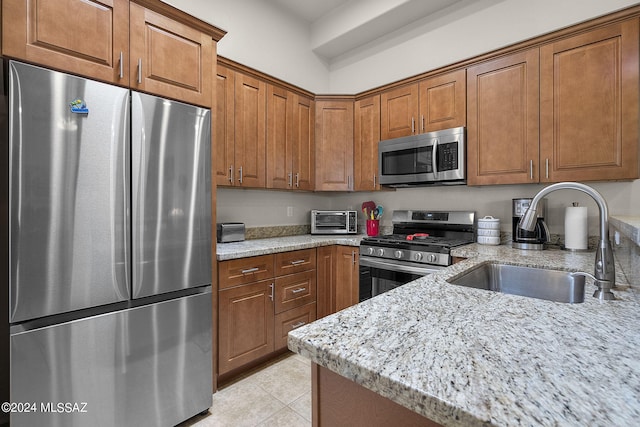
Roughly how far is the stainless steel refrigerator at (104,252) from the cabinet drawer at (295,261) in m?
0.66

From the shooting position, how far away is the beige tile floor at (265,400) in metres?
1.74

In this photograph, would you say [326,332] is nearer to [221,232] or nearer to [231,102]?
[221,232]

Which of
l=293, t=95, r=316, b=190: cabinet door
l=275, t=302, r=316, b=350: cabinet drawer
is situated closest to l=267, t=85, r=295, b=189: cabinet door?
l=293, t=95, r=316, b=190: cabinet door

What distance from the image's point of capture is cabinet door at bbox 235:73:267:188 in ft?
8.04

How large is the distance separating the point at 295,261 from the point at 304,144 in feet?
3.96

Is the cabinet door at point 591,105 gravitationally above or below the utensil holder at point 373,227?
above

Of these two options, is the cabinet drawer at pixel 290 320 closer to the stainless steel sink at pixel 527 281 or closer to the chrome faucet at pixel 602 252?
the stainless steel sink at pixel 527 281

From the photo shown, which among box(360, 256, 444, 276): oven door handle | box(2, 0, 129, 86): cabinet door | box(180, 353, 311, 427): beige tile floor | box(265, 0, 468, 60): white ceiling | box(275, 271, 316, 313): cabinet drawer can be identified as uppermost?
box(265, 0, 468, 60): white ceiling

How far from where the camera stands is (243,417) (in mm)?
1766

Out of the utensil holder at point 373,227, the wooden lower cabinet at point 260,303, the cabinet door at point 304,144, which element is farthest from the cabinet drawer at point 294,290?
the cabinet door at point 304,144

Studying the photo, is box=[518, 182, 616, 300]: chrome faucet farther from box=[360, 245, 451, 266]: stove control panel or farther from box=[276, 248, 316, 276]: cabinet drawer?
box=[276, 248, 316, 276]: cabinet drawer

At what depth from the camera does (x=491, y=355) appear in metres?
0.58

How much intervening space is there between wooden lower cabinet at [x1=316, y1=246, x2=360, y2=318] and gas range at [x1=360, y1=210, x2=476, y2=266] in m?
0.20

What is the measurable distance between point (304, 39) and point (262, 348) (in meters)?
3.18
